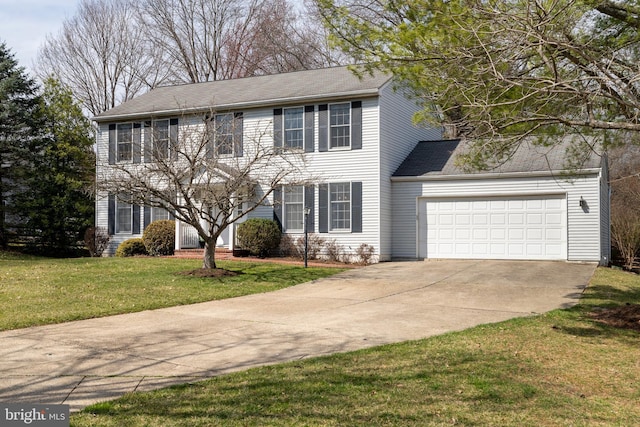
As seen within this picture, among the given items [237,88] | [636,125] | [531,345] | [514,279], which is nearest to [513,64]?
[636,125]

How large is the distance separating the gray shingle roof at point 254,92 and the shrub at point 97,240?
4203mm

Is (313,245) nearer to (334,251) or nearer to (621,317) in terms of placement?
(334,251)

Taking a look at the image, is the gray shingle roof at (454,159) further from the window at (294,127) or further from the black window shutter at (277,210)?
the black window shutter at (277,210)

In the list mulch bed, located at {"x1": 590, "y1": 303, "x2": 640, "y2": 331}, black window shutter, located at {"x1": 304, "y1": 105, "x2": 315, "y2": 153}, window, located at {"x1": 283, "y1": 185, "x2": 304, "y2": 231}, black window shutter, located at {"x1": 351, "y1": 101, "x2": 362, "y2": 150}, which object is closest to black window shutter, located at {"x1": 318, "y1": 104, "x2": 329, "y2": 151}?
black window shutter, located at {"x1": 304, "y1": 105, "x2": 315, "y2": 153}

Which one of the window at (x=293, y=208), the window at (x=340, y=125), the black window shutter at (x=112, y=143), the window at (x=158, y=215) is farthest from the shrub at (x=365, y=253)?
the black window shutter at (x=112, y=143)

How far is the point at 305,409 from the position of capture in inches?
191

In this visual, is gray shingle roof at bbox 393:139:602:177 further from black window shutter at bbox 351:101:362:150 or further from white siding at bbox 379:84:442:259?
black window shutter at bbox 351:101:362:150

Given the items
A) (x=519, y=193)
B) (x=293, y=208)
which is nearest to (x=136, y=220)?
(x=293, y=208)

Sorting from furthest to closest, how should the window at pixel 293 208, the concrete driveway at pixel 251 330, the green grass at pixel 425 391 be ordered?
the window at pixel 293 208 < the concrete driveway at pixel 251 330 < the green grass at pixel 425 391

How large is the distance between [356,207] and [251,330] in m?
10.7

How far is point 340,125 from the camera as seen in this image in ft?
63.0

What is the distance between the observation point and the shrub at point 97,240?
877 inches

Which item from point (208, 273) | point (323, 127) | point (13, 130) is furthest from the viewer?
point (13, 130)

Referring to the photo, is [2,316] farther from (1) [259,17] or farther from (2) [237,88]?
(1) [259,17]
